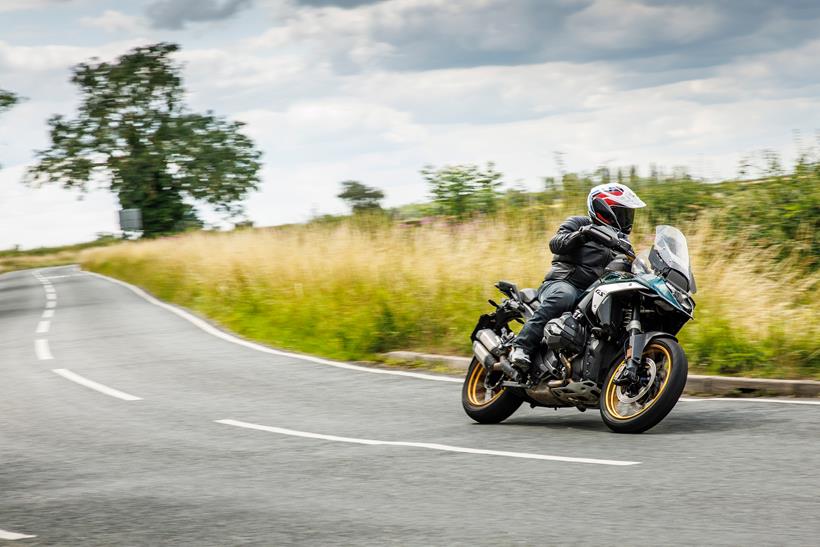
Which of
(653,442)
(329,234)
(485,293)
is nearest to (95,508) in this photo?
(653,442)

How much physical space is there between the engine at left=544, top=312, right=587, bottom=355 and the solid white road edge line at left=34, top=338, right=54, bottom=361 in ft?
33.0

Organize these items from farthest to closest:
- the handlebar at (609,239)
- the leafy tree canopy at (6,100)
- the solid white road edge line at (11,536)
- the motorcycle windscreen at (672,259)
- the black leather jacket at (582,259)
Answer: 1. the leafy tree canopy at (6,100)
2. the black leather jacket at (582,259)
3. the handlebar at (609,239)
4. the motorcycle windscreen at (672,259)
5. the solid white road edge line at (11,536)

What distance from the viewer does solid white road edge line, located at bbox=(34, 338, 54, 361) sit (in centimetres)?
1586

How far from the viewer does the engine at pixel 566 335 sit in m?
7.87

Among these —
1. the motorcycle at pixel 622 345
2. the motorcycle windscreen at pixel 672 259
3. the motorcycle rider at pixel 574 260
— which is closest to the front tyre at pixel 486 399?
the motorcycle at pixel 622 345

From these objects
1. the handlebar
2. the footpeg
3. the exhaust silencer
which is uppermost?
the handlebar

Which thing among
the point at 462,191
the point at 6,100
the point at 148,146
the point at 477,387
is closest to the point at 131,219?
the point at 148,146

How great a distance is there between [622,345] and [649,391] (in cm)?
48

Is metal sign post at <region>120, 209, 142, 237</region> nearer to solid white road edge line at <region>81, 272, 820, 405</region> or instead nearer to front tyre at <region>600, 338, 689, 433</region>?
solid white road edge line at <region>81, 272, 820, 405</region>

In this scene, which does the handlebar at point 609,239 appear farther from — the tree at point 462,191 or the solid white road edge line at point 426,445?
the tree at point 462,191

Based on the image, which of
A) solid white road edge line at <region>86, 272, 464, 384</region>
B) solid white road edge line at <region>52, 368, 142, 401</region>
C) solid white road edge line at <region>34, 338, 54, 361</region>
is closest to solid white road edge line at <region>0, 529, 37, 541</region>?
solid white road edge line at <region>52, 368, 142, 401</region>

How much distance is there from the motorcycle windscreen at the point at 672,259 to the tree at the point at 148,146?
51505 mm

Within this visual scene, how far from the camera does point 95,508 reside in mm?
6250

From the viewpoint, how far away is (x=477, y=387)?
8.94 metres
